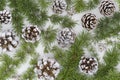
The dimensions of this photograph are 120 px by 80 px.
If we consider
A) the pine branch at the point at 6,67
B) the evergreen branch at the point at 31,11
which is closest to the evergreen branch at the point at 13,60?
the pine branch at the point at 6,67

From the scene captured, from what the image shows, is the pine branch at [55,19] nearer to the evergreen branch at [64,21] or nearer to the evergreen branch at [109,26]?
the evergreen branch at [64,21]

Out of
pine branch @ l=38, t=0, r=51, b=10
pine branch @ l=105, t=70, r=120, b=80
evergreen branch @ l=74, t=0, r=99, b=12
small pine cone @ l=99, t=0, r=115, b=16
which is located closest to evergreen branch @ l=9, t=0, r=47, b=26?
pine branch @ l=38, t=0, r=51, b=10

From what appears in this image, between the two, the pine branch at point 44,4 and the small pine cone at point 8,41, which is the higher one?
the pine branch at point 44,4

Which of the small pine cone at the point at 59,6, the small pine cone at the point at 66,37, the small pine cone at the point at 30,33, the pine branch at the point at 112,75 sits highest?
the small pine cone at the point at 59,6

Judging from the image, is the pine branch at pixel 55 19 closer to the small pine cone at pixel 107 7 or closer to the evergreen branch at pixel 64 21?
the evergreen branch at pixel 64 21

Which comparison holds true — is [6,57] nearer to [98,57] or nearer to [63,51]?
[63,51]

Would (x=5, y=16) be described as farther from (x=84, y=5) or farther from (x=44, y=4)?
(x=84, y=5)

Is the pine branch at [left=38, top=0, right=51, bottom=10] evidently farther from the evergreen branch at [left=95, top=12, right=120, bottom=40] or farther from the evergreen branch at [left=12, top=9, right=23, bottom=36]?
the evergreen branch at [left=95, top=12, right=120, bottom=40]
